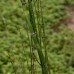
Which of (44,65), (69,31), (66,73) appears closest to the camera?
(44,65)

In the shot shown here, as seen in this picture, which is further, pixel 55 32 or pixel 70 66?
pixel 55 32

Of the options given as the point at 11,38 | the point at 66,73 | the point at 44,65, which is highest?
the point at 44,65

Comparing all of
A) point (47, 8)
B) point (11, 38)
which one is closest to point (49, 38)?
point (11, 38)

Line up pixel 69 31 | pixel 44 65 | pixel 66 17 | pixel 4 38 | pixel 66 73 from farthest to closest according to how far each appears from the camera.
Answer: pixel 66 17, pixel 69 31, pixel 4 38, pixel 66 73, pixel 44 65

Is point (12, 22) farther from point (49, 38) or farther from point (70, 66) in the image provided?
point (70, 66)

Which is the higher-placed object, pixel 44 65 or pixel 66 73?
pixel 44 65

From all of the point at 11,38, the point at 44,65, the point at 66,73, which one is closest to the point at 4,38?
the point at 11,38
